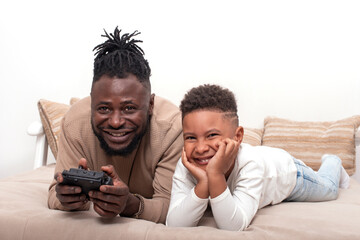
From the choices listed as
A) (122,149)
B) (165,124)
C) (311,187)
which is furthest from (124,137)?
(311,187)

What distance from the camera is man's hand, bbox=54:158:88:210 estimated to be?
0.89 metres

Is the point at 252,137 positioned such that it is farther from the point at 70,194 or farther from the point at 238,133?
the point at 70,194

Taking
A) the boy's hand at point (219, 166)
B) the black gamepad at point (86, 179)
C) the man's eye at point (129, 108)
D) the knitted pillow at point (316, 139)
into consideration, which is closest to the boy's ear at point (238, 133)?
the boy's hand at point (219, 166)

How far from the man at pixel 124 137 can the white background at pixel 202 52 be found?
1.12 meters

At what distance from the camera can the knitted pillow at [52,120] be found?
6.59 feet

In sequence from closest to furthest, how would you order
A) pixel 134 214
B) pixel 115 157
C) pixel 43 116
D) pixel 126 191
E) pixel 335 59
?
pixel 126 191
pixel 134 214
pixel 115 157
pixel 43 116
pixel 335 59

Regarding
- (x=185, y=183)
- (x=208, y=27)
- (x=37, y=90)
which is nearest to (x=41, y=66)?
(x=37, y=90)

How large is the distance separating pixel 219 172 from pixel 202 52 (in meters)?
1.50

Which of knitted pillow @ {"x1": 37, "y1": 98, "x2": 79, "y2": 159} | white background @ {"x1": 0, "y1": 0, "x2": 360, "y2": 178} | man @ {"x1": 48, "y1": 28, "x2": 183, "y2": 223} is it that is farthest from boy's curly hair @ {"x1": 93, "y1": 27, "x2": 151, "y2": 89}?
white background @ {"x1": 0, "y1": 0, "x2": 360, "y2": 178}

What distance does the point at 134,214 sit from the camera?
104 cm

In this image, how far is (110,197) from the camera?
887mm

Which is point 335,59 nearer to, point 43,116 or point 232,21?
point 232,21

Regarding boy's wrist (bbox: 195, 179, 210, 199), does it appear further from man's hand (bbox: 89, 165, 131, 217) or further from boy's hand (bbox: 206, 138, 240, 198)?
man's hand (bbox: 89, 165, 131, 217)

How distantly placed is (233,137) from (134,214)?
1.26 feet
